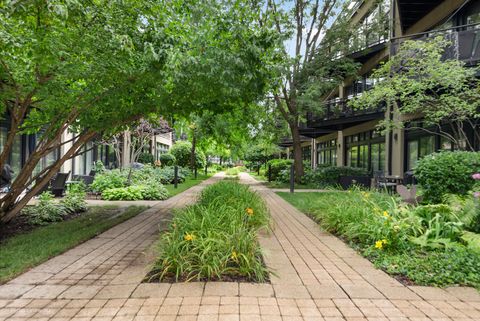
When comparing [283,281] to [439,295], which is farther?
[283,281]

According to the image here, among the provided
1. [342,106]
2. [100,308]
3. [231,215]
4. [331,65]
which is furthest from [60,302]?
[342,106]

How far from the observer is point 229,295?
3180mm

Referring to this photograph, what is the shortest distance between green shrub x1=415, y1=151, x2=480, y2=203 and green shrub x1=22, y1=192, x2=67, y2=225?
794cm

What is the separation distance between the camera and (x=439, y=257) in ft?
13.6

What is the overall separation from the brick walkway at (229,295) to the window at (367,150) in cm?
1423

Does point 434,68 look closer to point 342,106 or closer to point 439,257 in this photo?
point 439,257

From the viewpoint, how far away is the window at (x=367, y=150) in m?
17.3

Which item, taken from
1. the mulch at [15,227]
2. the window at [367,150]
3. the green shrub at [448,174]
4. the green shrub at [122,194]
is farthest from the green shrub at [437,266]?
the window at [367,150]

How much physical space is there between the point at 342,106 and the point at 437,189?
→ 37.8 ft

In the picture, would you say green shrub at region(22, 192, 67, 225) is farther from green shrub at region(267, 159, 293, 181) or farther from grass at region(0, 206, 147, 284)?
green shrub at region(267, 159, 293, 181)

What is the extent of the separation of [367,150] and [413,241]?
1555 cm

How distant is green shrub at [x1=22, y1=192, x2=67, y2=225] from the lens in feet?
21.6

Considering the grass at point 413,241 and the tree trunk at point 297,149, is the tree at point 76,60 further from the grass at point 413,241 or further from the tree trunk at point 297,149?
the tree trunk at point 297,149

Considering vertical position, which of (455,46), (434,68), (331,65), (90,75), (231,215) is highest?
(331,65)
